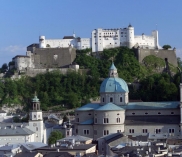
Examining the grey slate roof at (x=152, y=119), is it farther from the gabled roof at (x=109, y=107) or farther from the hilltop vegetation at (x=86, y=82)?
the hilltop vegetation at (x=86, y=82)

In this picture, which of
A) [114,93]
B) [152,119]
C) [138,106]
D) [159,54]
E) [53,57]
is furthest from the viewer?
[159,54]

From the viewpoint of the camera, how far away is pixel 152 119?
6831 centimetres

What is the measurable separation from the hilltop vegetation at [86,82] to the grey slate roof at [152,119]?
22745 millimetres

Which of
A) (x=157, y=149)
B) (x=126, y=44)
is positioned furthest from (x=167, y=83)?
(x=157, y=149)

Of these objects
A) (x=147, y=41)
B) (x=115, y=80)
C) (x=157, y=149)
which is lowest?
(x=157, y=149)

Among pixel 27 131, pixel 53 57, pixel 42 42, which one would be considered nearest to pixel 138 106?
pixel 27 131

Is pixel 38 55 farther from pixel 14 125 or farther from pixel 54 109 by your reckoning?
pixel 14 125

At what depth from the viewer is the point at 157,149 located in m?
48.7

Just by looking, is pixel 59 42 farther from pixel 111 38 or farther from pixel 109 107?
pixel 109 107

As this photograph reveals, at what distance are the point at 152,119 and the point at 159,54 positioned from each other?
38.8 metres

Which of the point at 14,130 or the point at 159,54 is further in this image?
the point at 159,54

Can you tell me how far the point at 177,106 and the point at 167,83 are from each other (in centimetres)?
2360

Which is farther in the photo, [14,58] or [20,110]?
[14,58]

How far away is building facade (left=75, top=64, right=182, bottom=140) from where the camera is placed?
67438mm
